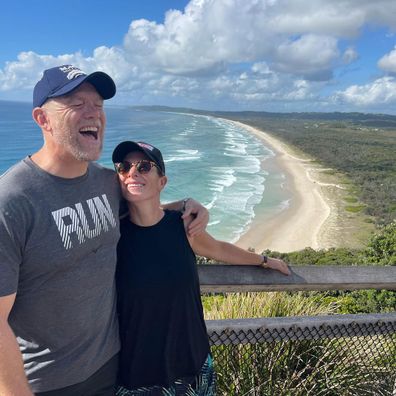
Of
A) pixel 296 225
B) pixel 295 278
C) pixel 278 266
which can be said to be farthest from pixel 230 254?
pixel 296 225

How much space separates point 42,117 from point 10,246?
0.56m

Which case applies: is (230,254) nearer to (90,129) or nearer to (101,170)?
(101,170)

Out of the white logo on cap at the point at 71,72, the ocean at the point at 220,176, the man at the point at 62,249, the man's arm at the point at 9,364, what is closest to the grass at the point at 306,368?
the man at the point at 62,249

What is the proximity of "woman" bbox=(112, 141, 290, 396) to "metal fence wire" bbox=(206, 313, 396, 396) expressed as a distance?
0.47m

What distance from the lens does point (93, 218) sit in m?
1.76

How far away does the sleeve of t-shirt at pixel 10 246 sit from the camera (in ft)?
4.62

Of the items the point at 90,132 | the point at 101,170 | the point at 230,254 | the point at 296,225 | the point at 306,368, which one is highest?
the point at 90,132

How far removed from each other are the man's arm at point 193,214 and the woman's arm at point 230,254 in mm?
107

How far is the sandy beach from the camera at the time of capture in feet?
93.8

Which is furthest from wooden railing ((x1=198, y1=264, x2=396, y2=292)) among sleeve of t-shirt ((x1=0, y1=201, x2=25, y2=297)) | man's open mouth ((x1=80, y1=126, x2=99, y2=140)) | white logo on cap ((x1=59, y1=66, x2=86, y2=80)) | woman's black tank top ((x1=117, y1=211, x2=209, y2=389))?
white logo on cap ((x1=59, y1=66, x2=86, y2=80))

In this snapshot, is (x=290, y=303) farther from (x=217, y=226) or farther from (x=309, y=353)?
(x=217, y=226)

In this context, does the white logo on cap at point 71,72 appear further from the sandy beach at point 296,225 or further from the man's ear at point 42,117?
the sandy beach at point 296,225

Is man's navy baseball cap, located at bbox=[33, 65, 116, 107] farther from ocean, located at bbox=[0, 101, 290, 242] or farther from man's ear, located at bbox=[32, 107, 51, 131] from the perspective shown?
ocean, located at bbox=[0, 101, 290, 242]

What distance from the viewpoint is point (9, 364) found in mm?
1385
